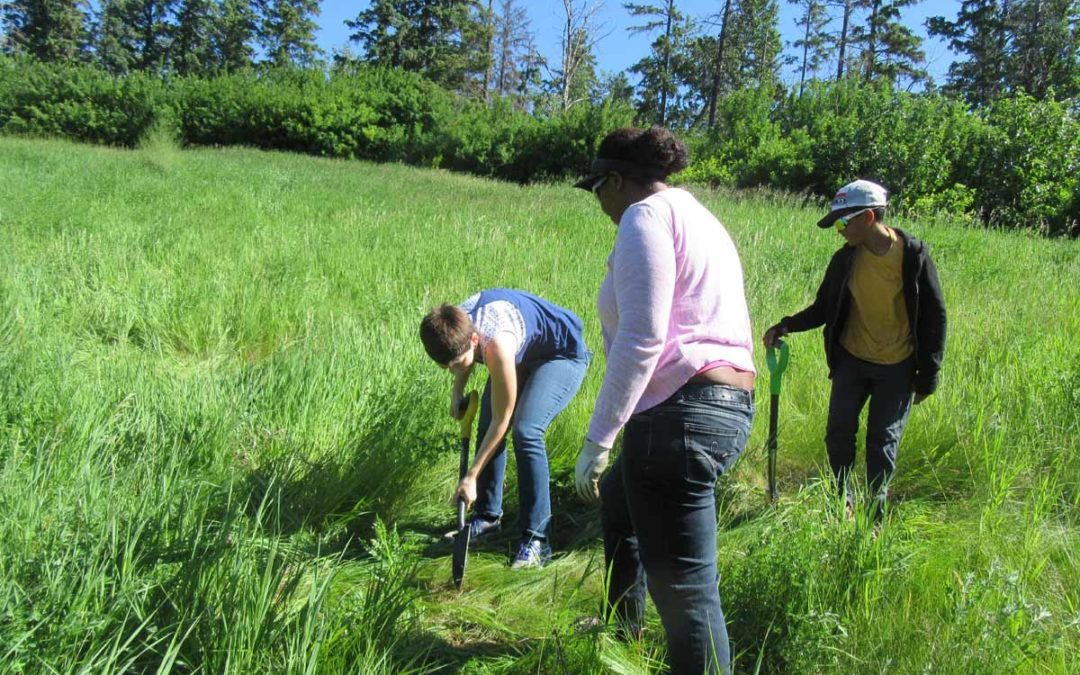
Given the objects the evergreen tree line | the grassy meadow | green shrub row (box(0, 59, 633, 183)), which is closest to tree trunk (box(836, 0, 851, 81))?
the evergreen tree line

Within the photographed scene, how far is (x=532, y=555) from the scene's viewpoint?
2.90 meters

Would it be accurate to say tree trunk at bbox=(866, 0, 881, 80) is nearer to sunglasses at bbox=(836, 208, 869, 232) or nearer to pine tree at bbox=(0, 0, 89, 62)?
sunglasses at bbox=(836, 208, 869, 232)

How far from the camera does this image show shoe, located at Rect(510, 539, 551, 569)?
9.45ft

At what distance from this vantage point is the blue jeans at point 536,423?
9.50 feet

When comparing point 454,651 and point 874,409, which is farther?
point 874,409

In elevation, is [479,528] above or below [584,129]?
below

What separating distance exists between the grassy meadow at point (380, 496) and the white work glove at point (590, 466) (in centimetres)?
48

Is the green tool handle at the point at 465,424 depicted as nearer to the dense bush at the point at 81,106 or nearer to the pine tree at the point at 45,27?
the dense bush at the point at 81,106

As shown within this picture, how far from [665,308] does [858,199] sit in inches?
63.5

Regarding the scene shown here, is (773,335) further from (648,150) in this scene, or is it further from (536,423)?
(648,150)

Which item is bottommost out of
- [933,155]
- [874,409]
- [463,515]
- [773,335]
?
[463,515]

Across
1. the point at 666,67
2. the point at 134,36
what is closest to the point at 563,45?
the point at 666,67

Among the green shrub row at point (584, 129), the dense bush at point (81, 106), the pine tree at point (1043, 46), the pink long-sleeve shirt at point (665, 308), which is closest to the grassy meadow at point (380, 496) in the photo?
the pink long-sleeve shirt at point (665, 308)

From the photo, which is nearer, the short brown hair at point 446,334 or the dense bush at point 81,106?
the short brown hair at point 446,334
